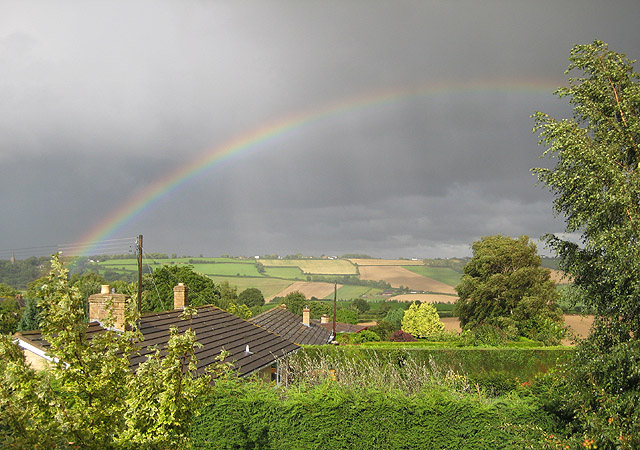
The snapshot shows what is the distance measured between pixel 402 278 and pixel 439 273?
45.0 ft

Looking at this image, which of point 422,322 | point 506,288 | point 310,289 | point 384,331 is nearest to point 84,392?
point 384,331

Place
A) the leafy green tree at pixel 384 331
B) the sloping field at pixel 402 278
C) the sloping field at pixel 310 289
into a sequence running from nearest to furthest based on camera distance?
the leafy green tree at pixel 384 331
the sloping field at pixel 310 289
the sloping field at pixel 402 278

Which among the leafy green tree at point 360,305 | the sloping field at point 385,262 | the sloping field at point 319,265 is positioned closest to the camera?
the leafy green tree at point 360,305

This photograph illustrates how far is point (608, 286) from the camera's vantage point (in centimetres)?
754

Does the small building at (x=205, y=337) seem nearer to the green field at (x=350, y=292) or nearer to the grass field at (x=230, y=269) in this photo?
the green field at (x=350, y=292)

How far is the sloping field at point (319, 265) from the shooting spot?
12531cm

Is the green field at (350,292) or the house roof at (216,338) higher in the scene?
the house roof at (216,338)

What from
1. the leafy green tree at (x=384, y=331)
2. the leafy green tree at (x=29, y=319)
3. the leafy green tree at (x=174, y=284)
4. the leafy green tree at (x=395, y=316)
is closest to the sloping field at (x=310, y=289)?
the leafy green tree at (x=395, y=316)

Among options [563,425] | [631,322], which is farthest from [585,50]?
[563,425]

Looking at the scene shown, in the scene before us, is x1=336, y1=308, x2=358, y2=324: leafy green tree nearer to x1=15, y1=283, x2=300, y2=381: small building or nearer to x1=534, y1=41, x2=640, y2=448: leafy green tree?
x1=15, y1=283, x2=300, y2=381: small building

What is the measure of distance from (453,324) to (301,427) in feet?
193

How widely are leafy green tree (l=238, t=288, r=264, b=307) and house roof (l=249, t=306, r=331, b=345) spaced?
54.7 m

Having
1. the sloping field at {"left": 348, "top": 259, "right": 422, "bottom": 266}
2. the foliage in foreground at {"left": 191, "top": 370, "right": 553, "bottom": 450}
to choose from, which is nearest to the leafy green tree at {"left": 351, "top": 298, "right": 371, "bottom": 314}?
the sloping field at {"left": 348, "top": 259, "right": 422, "bottom": 266}

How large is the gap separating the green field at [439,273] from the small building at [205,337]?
94.6 m
